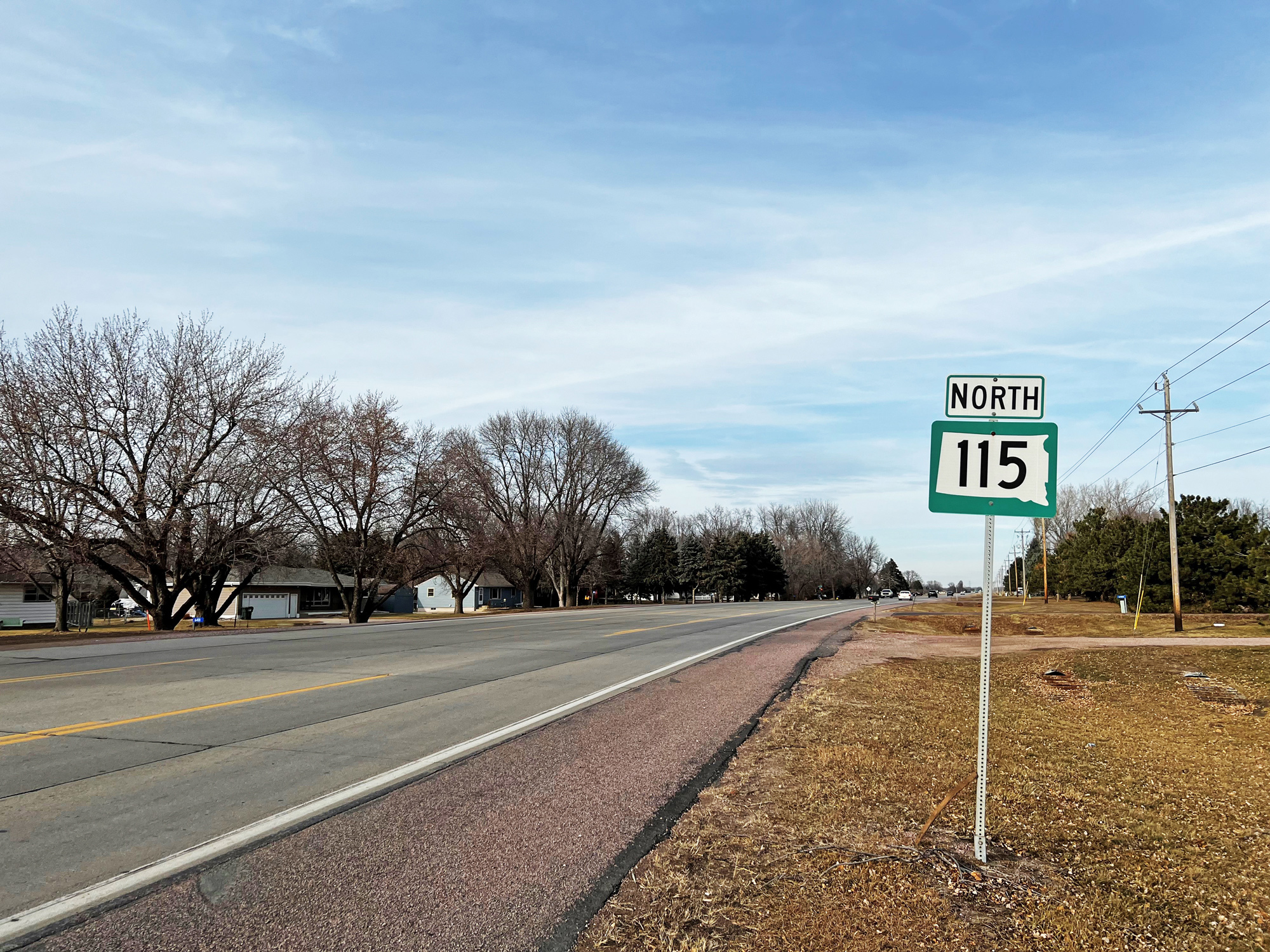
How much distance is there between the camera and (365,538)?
4266 cm

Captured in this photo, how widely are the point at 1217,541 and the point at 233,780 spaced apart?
133ft

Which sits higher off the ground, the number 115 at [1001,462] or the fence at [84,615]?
the number 115 at [1001,462]

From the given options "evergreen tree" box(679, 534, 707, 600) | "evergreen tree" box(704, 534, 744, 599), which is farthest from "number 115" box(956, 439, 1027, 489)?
"evergreen tree" box(679, 534, 707, 600)

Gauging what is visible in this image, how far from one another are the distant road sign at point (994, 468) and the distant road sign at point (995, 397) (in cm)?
14

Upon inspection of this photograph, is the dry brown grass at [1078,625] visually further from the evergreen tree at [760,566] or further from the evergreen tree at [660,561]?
the evergreen tree at [760,566]

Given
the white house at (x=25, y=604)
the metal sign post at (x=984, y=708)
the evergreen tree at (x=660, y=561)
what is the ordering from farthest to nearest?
the evergreen tree at (x=660, y=561), the white house at (x=25, y=604), the metal sign post at (x=984, y=708)

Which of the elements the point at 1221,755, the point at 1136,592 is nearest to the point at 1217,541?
the point at 1136,592

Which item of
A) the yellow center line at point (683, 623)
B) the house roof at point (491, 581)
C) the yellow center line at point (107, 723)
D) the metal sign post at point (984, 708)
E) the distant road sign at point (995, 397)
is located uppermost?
the distant road sign at point (995, 397)

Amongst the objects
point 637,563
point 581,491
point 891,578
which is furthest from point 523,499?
point 891,578

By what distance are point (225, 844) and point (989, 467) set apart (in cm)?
510

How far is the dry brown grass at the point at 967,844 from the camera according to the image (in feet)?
11.8

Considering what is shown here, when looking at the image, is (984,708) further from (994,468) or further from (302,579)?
(302,579)

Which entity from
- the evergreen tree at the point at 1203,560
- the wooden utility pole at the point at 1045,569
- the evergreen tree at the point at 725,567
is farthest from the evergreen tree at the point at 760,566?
the evergreen tree at the point at 1203,560

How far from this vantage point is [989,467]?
468 cm
